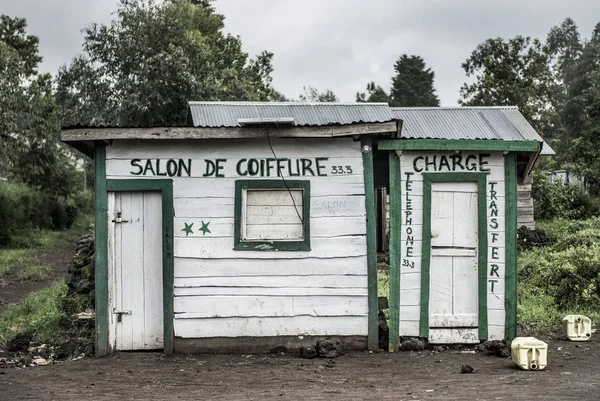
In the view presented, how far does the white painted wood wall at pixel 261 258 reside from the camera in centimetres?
888

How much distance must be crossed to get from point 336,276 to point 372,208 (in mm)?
893

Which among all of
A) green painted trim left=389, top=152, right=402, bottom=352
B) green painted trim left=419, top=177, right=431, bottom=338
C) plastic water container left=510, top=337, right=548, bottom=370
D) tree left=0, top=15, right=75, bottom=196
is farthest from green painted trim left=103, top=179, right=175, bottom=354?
tree left=0, top=15, right=75, bottom=196

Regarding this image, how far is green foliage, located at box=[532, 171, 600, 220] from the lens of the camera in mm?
23578

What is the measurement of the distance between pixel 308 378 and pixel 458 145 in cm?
326

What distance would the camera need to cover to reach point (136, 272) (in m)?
→ 9.02

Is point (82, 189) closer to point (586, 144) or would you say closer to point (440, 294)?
point (586, 144)

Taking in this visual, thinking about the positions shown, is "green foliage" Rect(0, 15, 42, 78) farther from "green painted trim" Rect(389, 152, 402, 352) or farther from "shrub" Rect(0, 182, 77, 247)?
"green painted trim" Rect(389, 152, 402, 352)

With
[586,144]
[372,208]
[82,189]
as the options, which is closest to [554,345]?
[372,208]

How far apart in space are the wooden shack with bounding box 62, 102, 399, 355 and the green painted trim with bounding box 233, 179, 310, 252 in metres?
0.01

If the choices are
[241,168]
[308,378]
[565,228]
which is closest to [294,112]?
[241,168]

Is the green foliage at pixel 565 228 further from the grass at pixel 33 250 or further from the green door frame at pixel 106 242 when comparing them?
the grass at pixel 33 250

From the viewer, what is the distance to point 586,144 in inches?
848

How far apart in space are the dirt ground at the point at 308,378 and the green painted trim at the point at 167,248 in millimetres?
317

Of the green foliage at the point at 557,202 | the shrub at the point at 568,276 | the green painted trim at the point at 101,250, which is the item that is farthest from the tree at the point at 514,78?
the green painted trim at the point at 101,250
